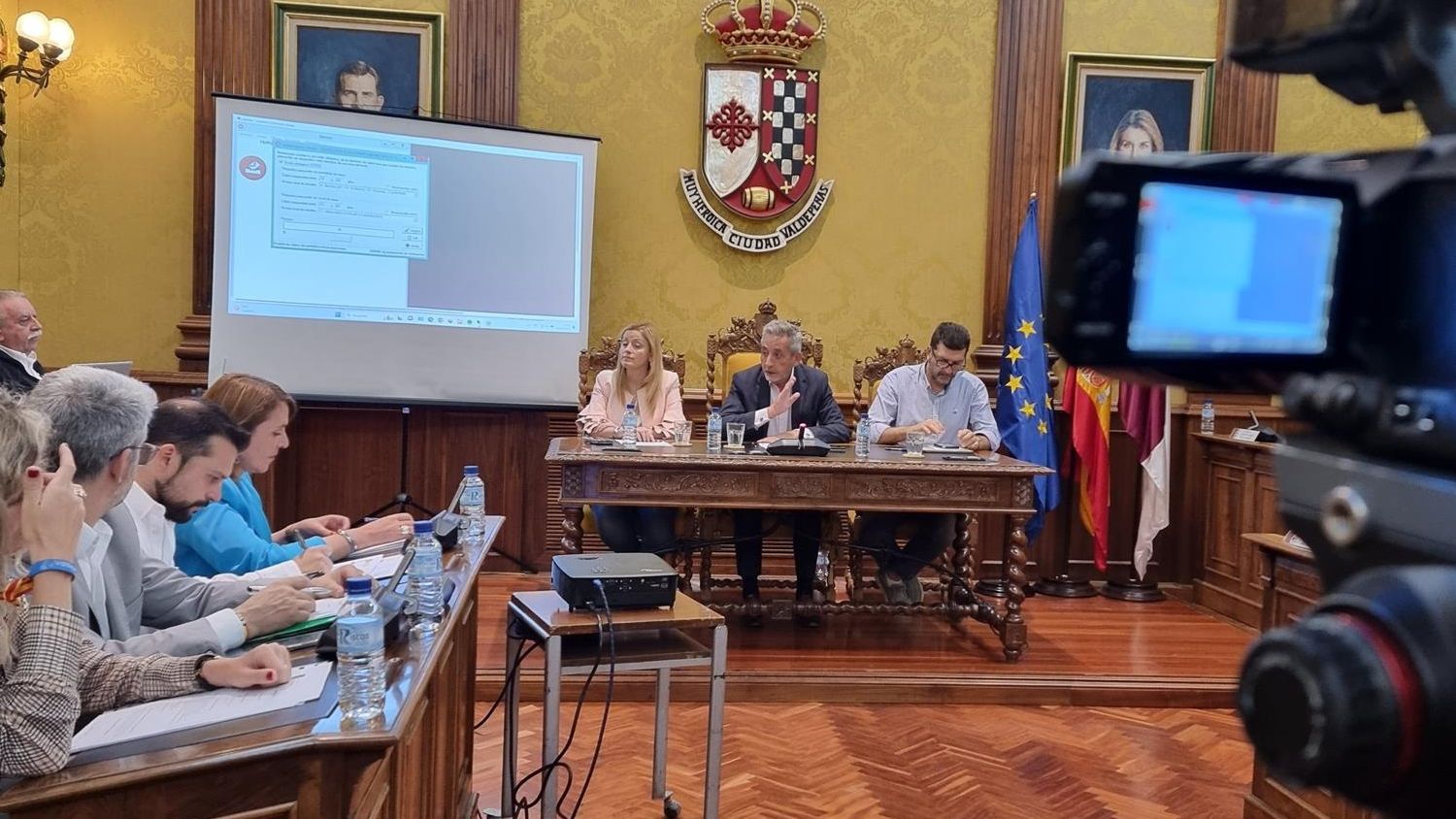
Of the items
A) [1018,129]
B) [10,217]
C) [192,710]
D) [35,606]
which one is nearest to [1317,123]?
[1018,129]

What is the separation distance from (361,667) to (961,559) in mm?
3456

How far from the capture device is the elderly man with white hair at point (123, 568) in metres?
1.61

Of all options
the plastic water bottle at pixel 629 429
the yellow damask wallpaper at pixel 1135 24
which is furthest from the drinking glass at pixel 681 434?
the yellow damask wallpaper at pixel 1135 24

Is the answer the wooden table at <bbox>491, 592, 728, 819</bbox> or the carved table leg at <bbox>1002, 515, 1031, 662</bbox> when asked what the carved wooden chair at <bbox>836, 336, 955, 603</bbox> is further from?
the wooden table at <bbox>491, 592, 728, 819</bbox>

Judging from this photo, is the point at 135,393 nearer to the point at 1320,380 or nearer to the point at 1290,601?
the point at 1320,380

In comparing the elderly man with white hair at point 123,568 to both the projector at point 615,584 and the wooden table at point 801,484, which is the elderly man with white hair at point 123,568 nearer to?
the projector at point 615,584

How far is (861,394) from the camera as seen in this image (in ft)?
17.7

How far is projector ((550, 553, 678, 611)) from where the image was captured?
250 centimetres

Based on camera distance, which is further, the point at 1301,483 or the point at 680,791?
the point at 680,791

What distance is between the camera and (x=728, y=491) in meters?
4.03

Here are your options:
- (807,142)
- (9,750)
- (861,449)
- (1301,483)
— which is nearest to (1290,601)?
(861,449)

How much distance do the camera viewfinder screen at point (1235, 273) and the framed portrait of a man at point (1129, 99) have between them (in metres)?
5.31

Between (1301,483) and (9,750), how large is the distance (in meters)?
1.36

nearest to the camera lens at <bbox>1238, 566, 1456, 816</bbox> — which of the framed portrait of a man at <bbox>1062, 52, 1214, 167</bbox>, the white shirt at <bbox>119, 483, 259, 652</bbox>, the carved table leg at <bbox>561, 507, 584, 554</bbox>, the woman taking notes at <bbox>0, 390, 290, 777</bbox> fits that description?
the woman taking notes at <bbox>0, 390, 290, 777</bbox>
